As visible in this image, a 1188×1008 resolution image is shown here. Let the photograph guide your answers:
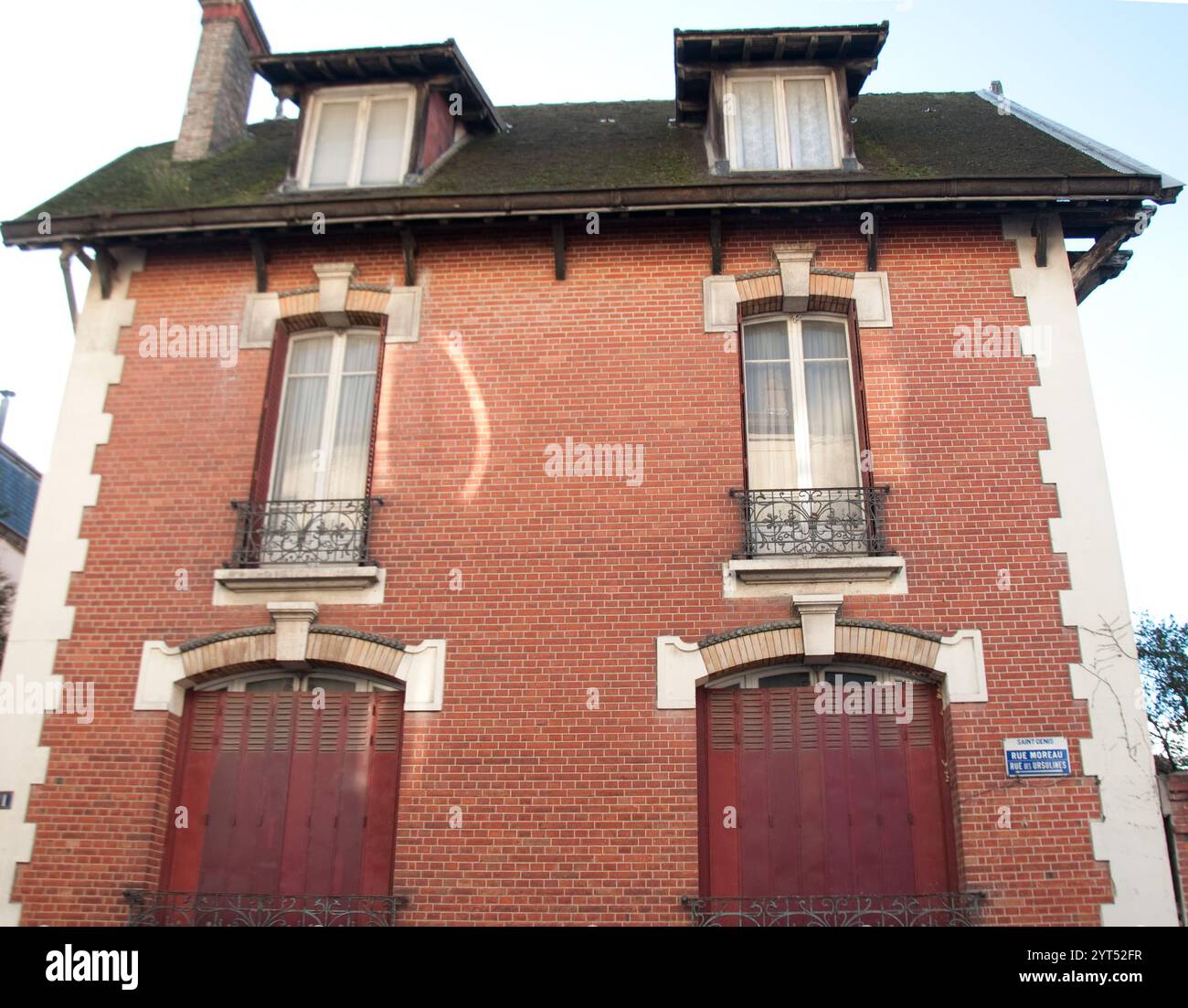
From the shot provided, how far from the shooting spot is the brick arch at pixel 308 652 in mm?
9102

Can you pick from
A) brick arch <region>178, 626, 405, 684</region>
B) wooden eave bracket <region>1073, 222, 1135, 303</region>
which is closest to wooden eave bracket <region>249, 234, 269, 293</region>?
brick arch <region>178, 626, 405, 684</region>

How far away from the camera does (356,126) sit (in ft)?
38.2

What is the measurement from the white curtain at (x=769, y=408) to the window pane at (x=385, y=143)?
422 centimetres

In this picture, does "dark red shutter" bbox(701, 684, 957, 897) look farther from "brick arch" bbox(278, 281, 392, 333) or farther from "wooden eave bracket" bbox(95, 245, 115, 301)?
"wooden eave bracket" bbox(95, 245, 115, 301)

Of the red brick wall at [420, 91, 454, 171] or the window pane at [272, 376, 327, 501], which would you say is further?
the red brick wall at [420, 91, 454, 171]

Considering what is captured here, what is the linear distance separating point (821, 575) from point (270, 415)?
17.4 ft

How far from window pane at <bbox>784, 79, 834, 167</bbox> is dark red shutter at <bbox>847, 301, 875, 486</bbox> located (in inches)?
76.3

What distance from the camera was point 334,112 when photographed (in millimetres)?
11758

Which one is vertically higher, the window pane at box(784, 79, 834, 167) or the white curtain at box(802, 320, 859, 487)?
the window pane at box(784, 79, 834, 167)

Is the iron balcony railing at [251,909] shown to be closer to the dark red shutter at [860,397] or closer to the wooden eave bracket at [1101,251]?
the dark red shutter at [860,397]

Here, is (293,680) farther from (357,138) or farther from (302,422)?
(357,138)

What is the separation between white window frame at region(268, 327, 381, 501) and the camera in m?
10.1

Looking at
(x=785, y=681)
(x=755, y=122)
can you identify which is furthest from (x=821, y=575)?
(x=755, y=122)
